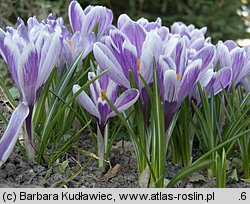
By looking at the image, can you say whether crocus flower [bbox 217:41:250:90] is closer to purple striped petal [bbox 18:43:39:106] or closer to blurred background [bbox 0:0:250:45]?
purple striped petal [bbox 18:43:39:106]

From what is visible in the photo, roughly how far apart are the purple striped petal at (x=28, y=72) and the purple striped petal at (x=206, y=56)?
46cm

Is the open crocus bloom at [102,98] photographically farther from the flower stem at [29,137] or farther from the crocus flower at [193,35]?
the crocus flower at [193,35]

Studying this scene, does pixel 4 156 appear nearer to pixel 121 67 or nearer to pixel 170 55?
pixel 121 67

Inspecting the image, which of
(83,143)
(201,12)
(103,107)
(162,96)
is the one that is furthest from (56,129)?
(201,12)

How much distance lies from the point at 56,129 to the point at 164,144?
42 cm

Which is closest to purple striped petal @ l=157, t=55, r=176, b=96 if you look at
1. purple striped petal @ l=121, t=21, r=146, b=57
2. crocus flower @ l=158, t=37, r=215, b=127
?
crocus flower @ l=158, t=37, r=215, b=127

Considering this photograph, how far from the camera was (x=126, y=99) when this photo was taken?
3.90 feet

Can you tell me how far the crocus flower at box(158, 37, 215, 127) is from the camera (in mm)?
1137

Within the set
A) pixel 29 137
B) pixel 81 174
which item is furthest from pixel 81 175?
pixel 29 137

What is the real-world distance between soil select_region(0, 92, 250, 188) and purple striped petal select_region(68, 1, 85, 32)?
416mm

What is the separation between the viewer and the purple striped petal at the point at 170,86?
1.12 m

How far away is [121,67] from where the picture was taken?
1.19 m

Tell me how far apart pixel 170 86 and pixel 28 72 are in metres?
0.37

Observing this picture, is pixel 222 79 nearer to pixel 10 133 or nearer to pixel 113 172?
pixel 113 172
